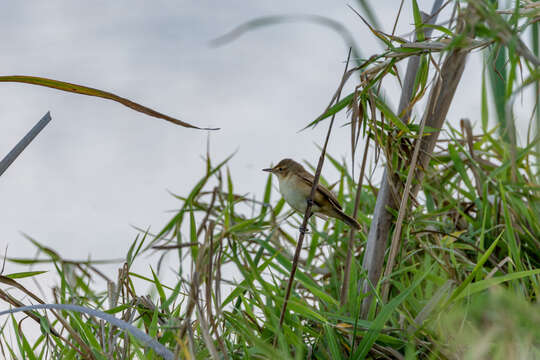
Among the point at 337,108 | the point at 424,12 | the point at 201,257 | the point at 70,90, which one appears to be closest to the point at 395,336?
the point at 337,108

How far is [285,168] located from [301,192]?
34 centimetres

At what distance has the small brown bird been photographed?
9.24ft

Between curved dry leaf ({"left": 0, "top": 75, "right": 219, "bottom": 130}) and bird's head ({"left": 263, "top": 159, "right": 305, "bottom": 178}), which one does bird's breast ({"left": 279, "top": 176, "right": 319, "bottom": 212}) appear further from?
curved dry leaf ({"left": 0, "top": 75, "right": 219, "bottom": 130})

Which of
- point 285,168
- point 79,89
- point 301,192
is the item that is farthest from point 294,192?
point 79,89

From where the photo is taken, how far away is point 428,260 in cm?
261

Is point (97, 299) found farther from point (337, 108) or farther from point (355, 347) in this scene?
point (337, 108)

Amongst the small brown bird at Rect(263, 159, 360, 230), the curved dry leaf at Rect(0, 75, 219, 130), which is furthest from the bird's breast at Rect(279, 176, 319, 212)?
the curved dry leaf at Rect(0, 75, 219, 130)

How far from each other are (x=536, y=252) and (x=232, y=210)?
1516 millimetres

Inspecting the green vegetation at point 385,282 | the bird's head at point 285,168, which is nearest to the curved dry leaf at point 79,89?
the green vegetation at point 385,282

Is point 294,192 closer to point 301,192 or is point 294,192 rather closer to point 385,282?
point 301,192

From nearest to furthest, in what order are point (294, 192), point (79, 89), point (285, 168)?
point (79, 89) < point (294, 192) < point (285, 168)

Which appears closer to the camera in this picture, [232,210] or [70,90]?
[70,90]

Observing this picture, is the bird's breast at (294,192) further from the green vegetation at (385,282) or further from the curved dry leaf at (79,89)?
the curved dry leaf at (79,89)

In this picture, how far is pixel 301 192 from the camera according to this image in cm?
308
